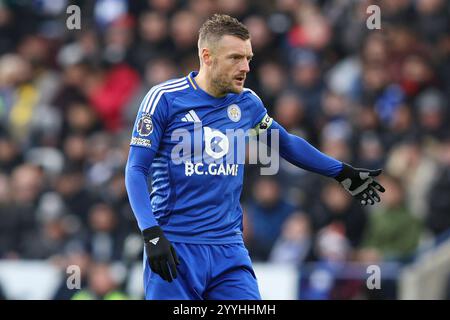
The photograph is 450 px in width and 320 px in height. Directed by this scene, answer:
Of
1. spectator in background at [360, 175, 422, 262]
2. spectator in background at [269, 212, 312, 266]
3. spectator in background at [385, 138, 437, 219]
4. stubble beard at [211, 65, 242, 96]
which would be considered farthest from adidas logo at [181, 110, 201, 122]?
spectator in background at [385, 138, 437, 219]

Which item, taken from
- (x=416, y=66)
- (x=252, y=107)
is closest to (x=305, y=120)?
(x=416, y=66)

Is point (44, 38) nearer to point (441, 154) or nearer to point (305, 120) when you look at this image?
point (305, 120)

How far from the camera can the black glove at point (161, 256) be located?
5.81 metres

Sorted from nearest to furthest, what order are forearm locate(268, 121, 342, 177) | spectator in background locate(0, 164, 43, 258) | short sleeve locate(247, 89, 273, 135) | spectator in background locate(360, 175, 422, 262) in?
short sleeve locate(247, 89, 273, 135), forearm locate(268, 121, 342, 177), spectator in background locate(360, 175, 422, 262), spectator in background locate(0, 164, 43, 258)

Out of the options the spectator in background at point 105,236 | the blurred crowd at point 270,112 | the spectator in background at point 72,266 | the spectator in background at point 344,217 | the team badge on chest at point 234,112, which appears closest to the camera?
the team badge on chest at point 234,112

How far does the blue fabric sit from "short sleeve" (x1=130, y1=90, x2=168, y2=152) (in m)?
0.64

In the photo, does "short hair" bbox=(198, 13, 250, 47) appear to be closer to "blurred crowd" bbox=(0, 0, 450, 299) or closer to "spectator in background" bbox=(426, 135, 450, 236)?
"blurred crowd" bbox=(0, 0, 450, 299)

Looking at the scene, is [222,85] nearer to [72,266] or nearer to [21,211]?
[72,266]

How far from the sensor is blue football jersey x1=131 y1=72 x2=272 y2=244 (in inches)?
246

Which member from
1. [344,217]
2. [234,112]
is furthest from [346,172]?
[344,217]

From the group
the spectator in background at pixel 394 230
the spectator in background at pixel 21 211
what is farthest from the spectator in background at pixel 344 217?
the spectator in background at pixel 21 211

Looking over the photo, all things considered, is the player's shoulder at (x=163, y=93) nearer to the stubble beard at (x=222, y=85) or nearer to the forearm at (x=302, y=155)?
the stubble beard at (x=222, y=85)

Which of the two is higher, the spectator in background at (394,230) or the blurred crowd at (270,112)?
the blurred crowd at (270,112)

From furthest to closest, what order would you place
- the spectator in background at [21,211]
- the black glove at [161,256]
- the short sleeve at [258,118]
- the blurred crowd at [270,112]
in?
the spectator in background at [21,211] < the blurred crowd at [270,112] < the short sleeve at [258,118] < the black glove at [161,256]
